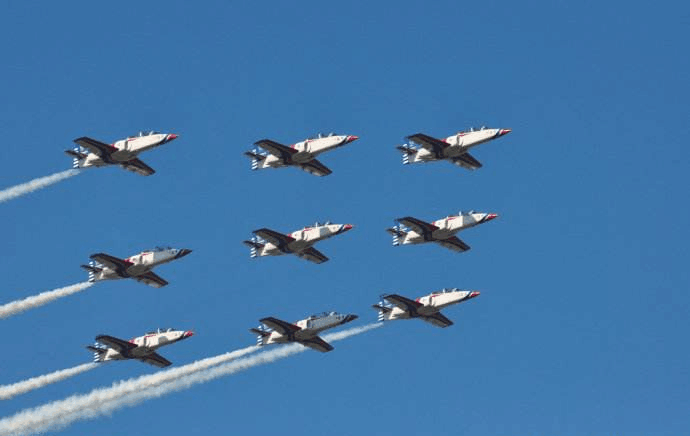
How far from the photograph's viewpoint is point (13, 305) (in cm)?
15325

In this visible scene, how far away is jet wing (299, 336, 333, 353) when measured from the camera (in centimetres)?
15612

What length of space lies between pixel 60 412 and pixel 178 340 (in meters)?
14.3

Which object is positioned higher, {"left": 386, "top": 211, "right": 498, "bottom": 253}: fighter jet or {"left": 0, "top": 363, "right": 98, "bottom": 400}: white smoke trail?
{"left": 386, "top": 211, "right": 498, "bottom": 253}: fighter jet

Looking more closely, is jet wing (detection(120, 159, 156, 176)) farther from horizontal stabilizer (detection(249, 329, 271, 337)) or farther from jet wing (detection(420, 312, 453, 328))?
jet wing (detection(420, 312, 453, 328))

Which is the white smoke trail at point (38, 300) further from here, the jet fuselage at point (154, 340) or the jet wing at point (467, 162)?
the jet wing at point (467, 162)

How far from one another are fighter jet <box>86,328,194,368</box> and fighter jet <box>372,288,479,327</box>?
20475mm

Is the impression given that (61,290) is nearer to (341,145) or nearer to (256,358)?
(256,358)

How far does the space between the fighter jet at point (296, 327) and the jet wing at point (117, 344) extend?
42.7 ft

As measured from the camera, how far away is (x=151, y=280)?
158m

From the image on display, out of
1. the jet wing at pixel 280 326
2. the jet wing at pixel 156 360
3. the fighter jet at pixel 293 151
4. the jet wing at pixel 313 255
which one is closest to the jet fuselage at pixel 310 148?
the fighter jet at pixel 293 151

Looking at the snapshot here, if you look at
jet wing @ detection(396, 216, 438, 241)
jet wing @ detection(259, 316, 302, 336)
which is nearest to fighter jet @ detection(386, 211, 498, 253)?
jet wing @ detection(396, 216, 438, 241)

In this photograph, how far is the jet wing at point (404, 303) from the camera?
509ft

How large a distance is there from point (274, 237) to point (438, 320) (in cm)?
2021

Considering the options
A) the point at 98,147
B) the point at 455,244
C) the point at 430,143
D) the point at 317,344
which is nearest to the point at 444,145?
the point at 430,143
